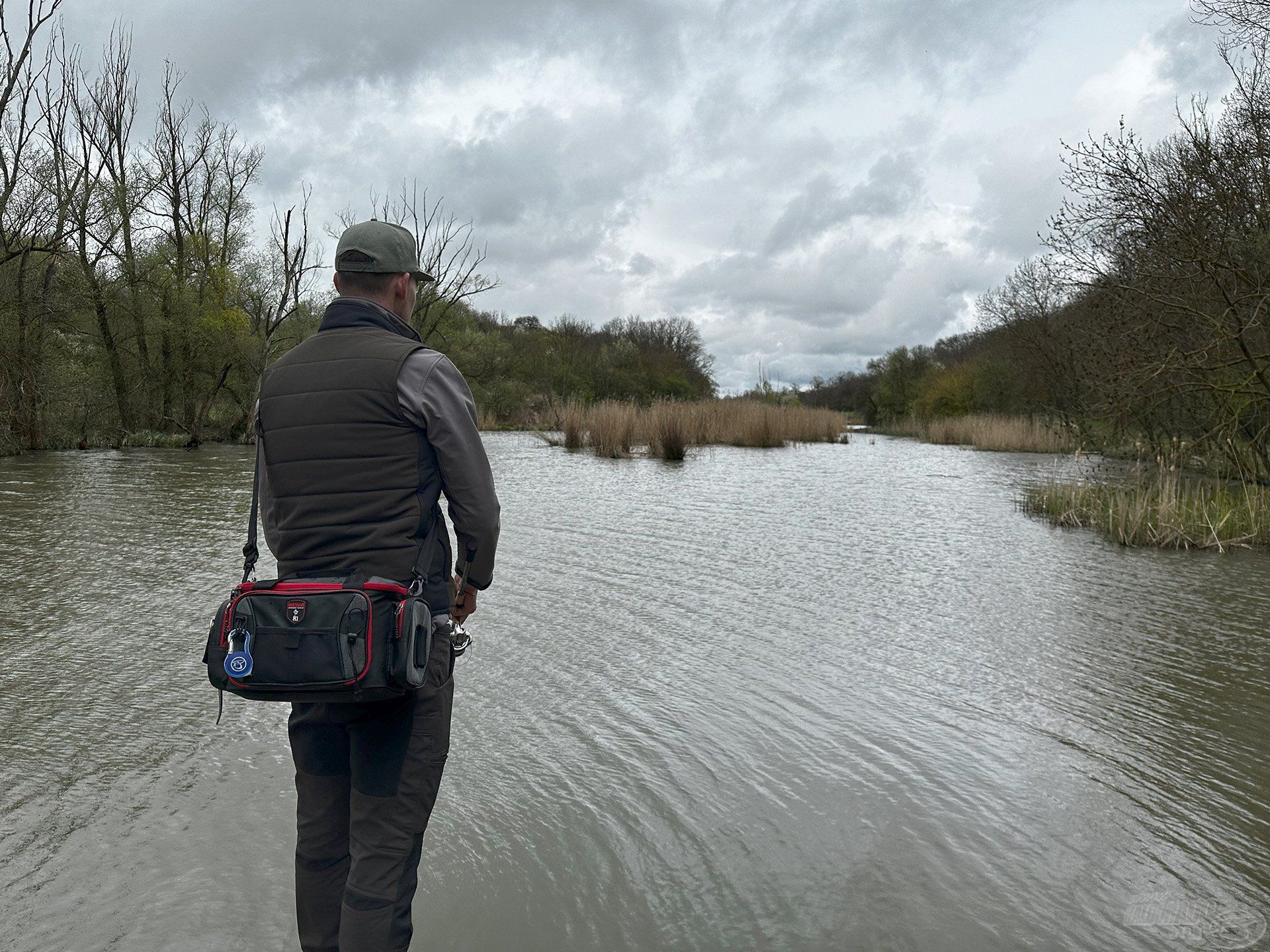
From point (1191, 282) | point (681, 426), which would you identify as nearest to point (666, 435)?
point (681, 426)

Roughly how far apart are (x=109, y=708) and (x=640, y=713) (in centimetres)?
220

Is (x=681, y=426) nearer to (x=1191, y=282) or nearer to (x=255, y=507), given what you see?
(x=1191, y=282)

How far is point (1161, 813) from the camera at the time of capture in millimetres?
3016

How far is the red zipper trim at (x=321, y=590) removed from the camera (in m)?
1.73

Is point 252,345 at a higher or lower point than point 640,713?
higher

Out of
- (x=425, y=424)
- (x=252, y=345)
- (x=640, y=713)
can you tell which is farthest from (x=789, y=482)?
(x=252, y=345)

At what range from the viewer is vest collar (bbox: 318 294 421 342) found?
1.92 metres

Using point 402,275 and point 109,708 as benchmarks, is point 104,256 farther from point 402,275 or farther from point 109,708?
point 402,275

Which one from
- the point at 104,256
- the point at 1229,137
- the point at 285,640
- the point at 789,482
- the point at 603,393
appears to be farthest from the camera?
the point at 603,393

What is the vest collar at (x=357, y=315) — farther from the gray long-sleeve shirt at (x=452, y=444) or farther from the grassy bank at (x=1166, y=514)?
the grassy bank at (x=1166, y=514)

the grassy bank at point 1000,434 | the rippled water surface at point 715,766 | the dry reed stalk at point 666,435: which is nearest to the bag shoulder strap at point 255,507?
the rippled water surface at point 715,766

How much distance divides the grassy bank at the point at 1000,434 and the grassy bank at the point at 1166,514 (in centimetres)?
970

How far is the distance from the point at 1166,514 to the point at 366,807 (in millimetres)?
9572

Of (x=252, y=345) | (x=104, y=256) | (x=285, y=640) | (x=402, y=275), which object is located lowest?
(x=285, y=640)
